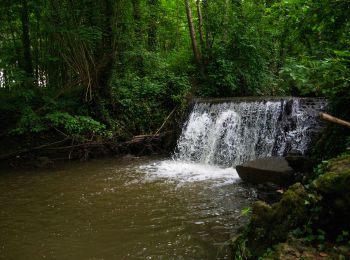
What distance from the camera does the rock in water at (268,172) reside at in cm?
736

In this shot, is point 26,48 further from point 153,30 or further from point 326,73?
point 326,73

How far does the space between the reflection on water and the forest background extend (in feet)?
6.42

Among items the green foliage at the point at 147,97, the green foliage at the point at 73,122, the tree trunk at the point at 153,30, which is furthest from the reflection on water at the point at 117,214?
the tree trunk at the point at 153,30

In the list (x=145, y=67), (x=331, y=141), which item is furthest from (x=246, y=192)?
(x=145, y=67)

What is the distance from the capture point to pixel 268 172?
7.62m

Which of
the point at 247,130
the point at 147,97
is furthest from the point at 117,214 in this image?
the point at 147,97

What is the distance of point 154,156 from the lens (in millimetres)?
11391

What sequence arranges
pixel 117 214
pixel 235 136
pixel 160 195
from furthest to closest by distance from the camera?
pixel 235 136 → pixel 160 195 → pixel 117 214

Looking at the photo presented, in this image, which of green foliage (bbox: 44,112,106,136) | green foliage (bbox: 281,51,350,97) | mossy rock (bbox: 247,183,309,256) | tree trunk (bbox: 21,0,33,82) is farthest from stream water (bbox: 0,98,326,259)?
tree trunk (bbox: 21,0,33,82)

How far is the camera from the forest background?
10.2 meters

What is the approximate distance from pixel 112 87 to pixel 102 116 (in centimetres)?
123

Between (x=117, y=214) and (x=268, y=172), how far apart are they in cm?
344

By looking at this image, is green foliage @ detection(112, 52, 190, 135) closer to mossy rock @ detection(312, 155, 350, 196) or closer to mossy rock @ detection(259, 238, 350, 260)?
mossy rock @ detection(312, 155, 350, 196)

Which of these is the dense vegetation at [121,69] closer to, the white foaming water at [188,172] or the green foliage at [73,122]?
Result: the green foliage at [73,122]
